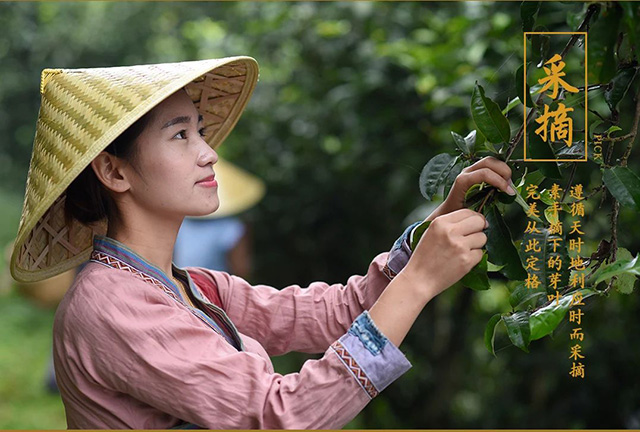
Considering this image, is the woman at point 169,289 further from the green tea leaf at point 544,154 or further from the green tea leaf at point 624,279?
the green tea leaf at point 624,279

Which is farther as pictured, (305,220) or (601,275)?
(305,220)

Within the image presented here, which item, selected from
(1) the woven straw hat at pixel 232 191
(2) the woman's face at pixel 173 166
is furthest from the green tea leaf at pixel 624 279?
(1) the woven straw hat at pixel 232 191

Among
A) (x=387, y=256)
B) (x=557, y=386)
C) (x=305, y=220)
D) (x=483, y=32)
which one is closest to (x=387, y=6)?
(x=483, y=32)

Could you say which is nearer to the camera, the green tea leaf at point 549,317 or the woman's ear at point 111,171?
the green tea leaf at point 549,317

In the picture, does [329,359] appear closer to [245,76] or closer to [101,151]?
[101,151]

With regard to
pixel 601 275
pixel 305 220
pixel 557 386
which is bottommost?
pixel 557 386

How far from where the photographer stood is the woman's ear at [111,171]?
1228 millimetres

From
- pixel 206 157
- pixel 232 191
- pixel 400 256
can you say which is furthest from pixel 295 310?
pixel 232 191

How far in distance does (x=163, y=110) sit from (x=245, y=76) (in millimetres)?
287

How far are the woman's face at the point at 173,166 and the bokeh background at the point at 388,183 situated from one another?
49cm

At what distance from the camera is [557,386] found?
2.87m

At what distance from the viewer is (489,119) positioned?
109 cm

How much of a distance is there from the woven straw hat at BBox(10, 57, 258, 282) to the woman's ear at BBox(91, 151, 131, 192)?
0.21ft

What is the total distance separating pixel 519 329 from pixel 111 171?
2.08 ft
